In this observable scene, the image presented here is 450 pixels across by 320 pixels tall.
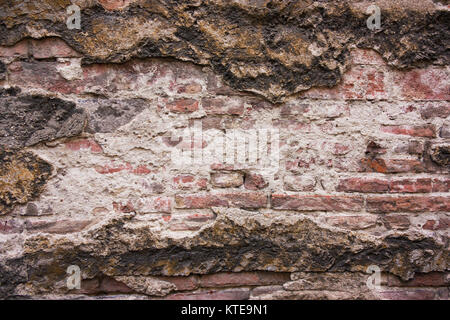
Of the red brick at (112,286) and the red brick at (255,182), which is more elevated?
the red brick at (255,182)

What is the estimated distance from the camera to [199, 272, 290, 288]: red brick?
1373mm

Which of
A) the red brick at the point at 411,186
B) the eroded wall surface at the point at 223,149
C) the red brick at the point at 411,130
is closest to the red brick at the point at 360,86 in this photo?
the eroded wall surface at the point at 223,149

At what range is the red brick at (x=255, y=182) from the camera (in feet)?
4.44

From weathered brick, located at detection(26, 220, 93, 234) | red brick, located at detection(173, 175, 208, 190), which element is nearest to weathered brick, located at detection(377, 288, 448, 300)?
red brick, located at detection(173, 175, 208, 190)

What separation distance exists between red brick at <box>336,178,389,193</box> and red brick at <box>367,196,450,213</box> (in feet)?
0.13

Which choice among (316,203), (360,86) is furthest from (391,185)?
(360,86)

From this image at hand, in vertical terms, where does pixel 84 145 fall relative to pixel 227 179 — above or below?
above

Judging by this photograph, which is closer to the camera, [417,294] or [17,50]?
[17,50]

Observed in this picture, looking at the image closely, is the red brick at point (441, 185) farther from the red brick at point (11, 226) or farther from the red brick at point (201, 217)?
the red brick at point (11, 226)

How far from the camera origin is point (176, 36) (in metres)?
1.29

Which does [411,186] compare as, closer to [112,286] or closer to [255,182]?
[255,182]

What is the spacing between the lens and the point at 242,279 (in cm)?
138

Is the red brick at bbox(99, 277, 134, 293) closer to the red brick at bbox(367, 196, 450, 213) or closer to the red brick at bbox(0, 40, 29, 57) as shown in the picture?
the red brick at bbox(0, 40, 29, 57)

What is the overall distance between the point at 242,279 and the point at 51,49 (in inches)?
49.4
